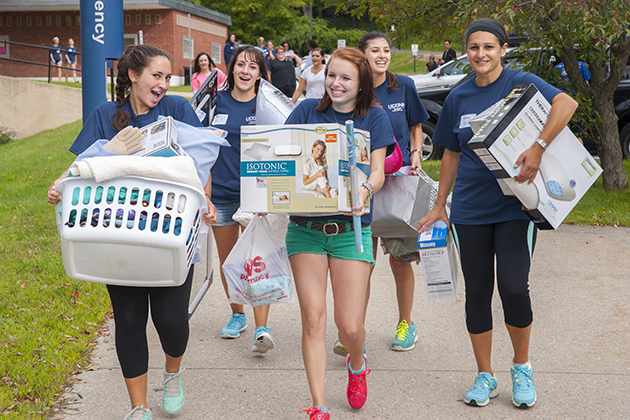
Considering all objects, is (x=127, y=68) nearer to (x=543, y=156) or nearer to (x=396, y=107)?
(x=396, y=107)

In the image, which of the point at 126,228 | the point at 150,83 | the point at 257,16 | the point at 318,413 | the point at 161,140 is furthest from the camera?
the point at 257,16

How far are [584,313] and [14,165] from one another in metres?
10.8

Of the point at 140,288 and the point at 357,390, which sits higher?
the point at 140,288

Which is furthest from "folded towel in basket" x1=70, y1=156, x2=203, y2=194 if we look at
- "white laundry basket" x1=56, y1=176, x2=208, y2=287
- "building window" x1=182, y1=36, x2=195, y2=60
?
"building window" x1=182, y1=36, x2=195, y2=60

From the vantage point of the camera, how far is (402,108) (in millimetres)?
4270

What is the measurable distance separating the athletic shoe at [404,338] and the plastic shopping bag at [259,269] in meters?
1.02

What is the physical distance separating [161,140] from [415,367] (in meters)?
2.18

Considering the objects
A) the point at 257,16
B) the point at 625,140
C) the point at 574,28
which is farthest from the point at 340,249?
the point at 257,16

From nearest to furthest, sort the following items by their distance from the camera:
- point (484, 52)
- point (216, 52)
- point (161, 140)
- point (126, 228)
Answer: point (126, 228)
point (161, 140)
point (484, 52)
point (216, 52)

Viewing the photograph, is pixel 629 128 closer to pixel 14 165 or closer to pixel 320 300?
pixel 320 300

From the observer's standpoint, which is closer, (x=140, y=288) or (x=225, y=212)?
(x=140, y=288)

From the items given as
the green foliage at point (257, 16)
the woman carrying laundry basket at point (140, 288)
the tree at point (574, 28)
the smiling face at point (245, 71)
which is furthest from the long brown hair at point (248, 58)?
the green foliage at point (257, 16)

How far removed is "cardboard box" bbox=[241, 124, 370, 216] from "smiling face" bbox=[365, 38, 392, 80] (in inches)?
47.7

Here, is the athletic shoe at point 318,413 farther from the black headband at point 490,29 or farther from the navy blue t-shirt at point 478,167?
the black headband at point 490,29
